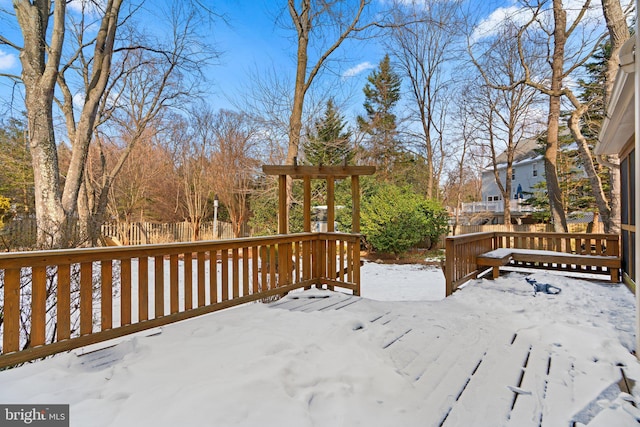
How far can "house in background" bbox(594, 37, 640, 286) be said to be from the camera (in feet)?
7.95

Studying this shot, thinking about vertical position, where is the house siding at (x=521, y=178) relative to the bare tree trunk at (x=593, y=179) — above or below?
above

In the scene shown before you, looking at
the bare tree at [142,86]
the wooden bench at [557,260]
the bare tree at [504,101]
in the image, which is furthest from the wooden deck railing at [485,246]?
the bare tree at [142,86]

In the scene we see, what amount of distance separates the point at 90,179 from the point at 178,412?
11334 mm

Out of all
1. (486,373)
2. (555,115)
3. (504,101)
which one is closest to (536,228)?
(504,101)

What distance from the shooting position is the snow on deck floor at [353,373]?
64.1 inches

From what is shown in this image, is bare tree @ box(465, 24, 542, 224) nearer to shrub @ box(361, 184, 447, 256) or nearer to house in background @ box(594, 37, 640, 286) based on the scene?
shrub @ box(361, 184, 447, 256)

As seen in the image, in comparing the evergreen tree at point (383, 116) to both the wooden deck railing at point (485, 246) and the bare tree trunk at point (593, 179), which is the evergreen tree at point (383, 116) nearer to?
the bare tree trunk at point (593, 179)

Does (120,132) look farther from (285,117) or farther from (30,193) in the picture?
(285,117)

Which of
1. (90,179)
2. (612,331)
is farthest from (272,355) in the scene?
(90,179)

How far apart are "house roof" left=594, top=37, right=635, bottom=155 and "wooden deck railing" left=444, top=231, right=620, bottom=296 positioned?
5.11 feet

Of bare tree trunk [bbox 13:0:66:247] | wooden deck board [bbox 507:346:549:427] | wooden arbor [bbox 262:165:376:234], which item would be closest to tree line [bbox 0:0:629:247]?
bare tree trunk [bbox 13:0:66:247]

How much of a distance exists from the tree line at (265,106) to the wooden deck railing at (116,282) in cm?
152

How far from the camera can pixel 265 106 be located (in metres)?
10.1

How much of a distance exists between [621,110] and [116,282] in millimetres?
6385
